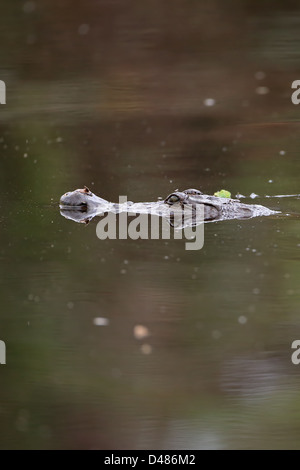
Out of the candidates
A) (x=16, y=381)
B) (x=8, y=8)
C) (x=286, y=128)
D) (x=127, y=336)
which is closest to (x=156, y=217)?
(x=127, y=336)

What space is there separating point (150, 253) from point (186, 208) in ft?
2.12

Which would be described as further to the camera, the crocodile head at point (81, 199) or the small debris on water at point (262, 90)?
the small debris on water at point (262, 90)

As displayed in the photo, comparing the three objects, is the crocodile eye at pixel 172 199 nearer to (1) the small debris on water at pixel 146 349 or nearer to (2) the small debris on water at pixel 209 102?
(1) the small debris on water at pixel 146 349

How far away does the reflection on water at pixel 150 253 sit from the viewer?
7.29 ft

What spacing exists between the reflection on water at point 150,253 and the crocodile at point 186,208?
3.7 inches

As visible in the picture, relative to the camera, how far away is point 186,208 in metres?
Result: 4.01

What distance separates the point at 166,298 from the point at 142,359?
47 cm

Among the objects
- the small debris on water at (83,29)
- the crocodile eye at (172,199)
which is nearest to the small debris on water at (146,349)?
the crocodile eye at (172,199)

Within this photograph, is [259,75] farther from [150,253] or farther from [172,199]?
[150,253]

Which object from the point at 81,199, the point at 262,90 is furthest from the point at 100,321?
the point at 262,90

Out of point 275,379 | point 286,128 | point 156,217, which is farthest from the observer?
point 286,128

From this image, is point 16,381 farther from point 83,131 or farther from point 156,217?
point 83,131

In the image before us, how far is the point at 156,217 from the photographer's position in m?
4.00

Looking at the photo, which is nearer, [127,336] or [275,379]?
[275,379]
